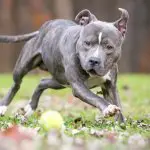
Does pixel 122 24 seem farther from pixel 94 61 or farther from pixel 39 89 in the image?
pixel 39 89

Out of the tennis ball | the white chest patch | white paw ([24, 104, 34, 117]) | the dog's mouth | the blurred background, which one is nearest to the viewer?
the tennis ball

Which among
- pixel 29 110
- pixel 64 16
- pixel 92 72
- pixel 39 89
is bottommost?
pixel 64 16

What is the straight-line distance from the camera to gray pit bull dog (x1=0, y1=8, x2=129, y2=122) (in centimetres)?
870

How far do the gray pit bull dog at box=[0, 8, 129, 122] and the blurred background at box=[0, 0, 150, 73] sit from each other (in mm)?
18578

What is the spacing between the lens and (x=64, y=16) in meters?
28.9

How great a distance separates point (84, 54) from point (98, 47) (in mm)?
195

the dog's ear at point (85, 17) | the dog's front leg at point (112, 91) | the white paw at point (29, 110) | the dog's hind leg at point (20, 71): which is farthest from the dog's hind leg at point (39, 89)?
the dog's ear at point (85, 17)

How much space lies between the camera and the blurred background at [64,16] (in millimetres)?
29188

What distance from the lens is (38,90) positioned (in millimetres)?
11109

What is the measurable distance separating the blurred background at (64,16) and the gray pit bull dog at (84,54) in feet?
61.0

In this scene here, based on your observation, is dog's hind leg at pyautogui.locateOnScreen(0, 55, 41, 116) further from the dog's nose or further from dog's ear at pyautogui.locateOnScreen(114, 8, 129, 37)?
the dog's nose

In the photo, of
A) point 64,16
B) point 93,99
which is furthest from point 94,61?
point 64,16

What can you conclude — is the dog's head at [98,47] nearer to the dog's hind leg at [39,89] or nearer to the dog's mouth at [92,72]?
the dog's mouth at [92,72]

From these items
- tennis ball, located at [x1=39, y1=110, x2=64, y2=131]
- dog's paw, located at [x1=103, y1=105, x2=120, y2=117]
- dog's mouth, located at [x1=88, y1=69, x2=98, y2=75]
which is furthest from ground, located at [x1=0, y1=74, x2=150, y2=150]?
dog's mouth, located at [x1=88, y1=69, x2=98, y2=75]
